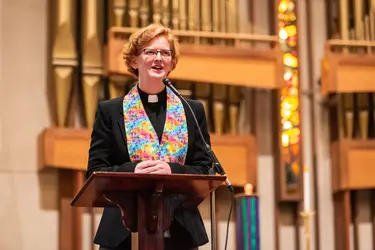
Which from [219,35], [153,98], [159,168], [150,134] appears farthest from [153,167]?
[219,35]

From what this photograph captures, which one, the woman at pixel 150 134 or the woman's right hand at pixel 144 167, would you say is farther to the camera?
the woman at pixel 150 134

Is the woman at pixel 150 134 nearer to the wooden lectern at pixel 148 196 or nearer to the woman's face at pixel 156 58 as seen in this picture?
the woman's face at pixel 156 58

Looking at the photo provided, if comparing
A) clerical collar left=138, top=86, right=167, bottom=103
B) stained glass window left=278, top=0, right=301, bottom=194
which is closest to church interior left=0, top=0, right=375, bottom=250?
stained glass window left=278, top=0, right=301, bottom=194

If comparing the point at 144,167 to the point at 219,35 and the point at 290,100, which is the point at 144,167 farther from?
the point at 290,100

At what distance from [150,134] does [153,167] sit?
227 millimetres

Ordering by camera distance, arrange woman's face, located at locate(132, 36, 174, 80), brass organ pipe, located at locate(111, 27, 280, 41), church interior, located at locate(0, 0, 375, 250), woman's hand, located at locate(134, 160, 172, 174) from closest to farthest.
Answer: woman's hand, located at locate(134, 160, 172, 174) < woman's face, located at locate(132, 36, 174, 80) < church interior, located at locate(0, 0, 375, 250) < brass organ pipe, located at locate(111, 27, 280, 41)

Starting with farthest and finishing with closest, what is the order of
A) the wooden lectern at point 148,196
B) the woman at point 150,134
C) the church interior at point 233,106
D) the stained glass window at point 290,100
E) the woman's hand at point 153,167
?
the stained glass window at point 290,100 < the church interior at point 233,106 < the woman at point 150,134 < the woman's hand at point 153,167 < the wooden lectern at point 148,196

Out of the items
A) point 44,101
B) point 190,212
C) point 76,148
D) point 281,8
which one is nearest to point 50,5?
point 44,101

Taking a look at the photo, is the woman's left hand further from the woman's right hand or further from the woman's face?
the woman's face

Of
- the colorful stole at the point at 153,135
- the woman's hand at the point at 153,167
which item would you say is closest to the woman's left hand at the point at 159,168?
the woman's hand at the point at 153,167

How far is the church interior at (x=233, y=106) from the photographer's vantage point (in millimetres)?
4621

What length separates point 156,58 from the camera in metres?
2.46

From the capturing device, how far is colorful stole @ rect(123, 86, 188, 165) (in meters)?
2.41

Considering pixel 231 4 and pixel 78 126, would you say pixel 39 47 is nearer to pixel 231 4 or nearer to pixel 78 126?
pixel 78 126
